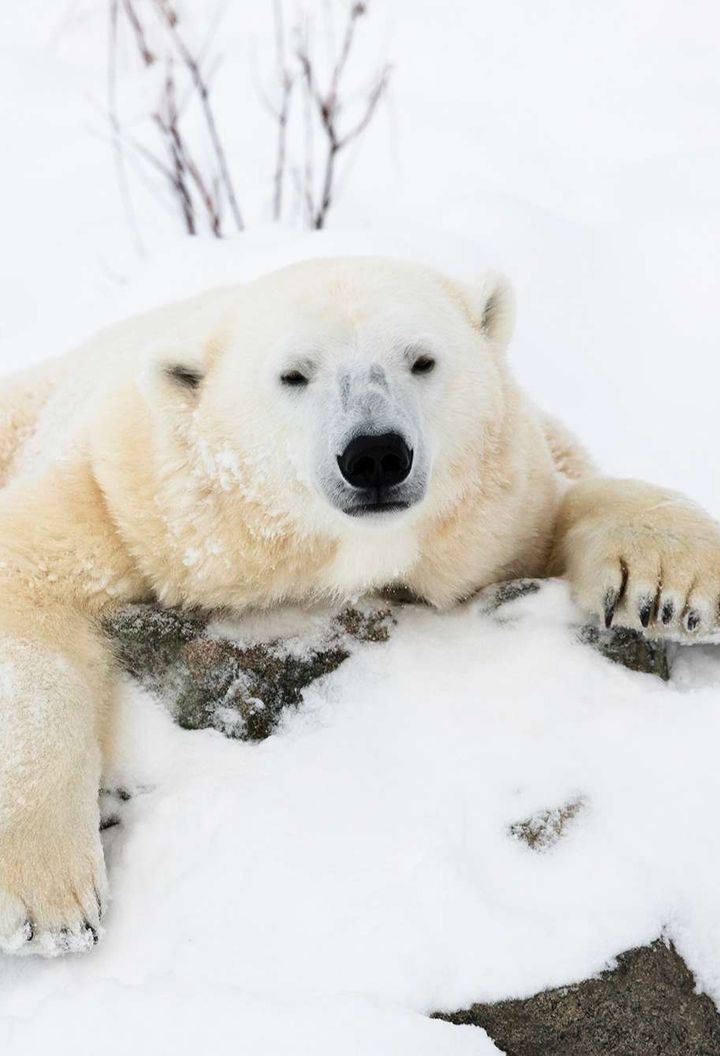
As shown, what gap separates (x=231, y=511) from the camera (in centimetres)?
237

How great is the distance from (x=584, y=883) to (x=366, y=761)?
507mm

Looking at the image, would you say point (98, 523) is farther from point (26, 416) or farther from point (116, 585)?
point (26, 416)

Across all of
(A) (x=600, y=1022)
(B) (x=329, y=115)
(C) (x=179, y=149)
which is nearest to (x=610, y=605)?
(A) (x=600, y=1022)

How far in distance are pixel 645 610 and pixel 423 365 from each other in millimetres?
691

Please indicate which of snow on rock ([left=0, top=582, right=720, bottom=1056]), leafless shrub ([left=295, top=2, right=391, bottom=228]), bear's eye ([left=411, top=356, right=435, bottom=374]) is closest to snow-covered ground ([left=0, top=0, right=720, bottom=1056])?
snow on rock ([left=0, top=582, right=720, bottom=1056])

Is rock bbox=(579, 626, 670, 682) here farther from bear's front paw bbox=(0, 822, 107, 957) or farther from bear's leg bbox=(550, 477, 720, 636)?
bear's front paw bbox=(0, 822, 107, 957)

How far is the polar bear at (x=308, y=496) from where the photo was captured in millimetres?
2178

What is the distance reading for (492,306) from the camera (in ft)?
8.63

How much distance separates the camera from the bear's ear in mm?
2605

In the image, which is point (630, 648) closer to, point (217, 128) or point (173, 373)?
point (173, 373)

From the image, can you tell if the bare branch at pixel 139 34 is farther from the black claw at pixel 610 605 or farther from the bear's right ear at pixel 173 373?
the black claw at pixel 610 605

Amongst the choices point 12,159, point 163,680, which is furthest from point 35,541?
point 12,159

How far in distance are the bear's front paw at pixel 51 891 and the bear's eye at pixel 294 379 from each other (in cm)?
97

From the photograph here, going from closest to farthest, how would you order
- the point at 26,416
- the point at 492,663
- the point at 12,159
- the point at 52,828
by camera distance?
1. the point at 52,828
2. the point at 492,663
3. the point at 26,416
4. the point at 12,159
